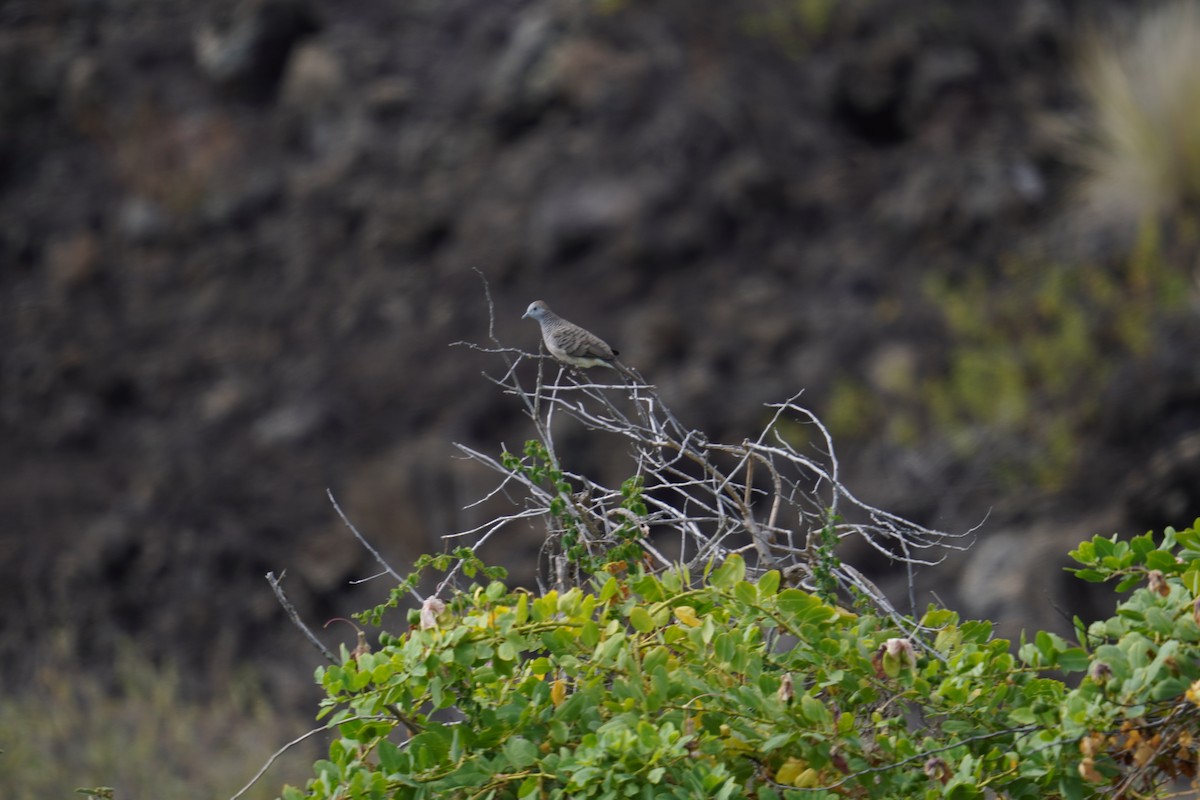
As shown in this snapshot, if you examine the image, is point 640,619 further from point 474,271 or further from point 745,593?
point 474,271

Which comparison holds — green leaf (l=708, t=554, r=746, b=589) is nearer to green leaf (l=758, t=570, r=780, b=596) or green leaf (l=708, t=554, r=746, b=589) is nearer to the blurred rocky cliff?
green leaf (l=758, t=570, r=780, b=596)

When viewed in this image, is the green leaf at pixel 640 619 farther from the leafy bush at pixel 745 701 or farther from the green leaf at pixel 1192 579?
the green leaf at pixel 1192 579

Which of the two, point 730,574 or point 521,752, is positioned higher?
point 730,574

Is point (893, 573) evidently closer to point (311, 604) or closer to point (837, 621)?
point (311, 604)

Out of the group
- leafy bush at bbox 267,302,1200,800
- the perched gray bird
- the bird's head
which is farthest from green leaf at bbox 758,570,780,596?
the bird's head

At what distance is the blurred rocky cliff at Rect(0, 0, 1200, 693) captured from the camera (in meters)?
8.46

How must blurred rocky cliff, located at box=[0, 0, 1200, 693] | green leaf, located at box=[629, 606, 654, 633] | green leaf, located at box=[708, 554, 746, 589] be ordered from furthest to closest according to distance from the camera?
blurred rocky cliff, located at box=[0, 0, 1200, 693] < green leaf, located at box=[708, 554, 746, 589] < green leaf, located at box=[629, 606, 654, 633]

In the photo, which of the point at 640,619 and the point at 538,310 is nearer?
the point at 640,619

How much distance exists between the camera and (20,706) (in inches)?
302

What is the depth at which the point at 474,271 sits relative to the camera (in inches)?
317

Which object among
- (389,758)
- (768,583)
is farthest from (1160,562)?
(389,758)

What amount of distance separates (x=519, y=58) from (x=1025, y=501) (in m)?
4.81

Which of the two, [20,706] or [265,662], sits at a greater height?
[265,662]

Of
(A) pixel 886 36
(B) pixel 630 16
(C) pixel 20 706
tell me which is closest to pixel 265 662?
(C) pixel 20 706
